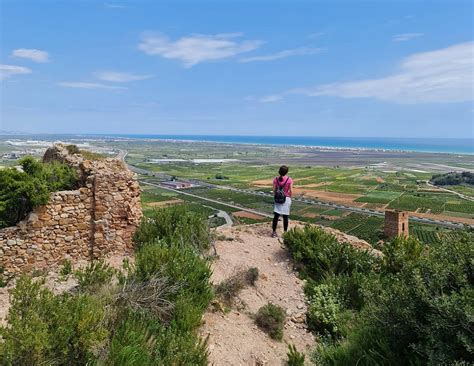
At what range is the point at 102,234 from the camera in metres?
8.52

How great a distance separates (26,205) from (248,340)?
600 cm

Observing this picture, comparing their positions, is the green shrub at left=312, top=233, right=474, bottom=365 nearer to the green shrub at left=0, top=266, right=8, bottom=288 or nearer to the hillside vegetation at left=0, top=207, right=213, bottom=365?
the hillside vegetation at left=0, top=207, right=213, bottom=365

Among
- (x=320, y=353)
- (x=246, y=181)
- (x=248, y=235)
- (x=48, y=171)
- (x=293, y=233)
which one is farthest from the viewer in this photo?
(x=246, y=181)

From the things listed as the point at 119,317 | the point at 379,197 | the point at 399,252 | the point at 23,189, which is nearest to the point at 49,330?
the point at 119,317

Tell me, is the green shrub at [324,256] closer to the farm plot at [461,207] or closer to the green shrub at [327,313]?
the green shrub at [327,313]

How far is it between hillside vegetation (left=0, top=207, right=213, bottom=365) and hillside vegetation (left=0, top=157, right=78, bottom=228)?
2.96 m

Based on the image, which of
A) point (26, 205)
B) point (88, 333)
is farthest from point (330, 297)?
point (26, 205)

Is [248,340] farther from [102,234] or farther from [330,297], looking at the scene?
[102,234]

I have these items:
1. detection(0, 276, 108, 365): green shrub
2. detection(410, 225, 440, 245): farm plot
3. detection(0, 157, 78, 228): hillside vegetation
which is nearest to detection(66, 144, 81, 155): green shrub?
detection(0, 157, 78, 228): hillside vegetation

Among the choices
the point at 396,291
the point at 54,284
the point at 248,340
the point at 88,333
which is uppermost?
the point at 396,291

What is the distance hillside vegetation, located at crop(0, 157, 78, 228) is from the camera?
7.84m

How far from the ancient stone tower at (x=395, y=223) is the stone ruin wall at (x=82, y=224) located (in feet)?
30.2

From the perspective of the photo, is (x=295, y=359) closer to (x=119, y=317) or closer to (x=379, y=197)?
(x=119, y=317)

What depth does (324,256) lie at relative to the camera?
29.0 feet
